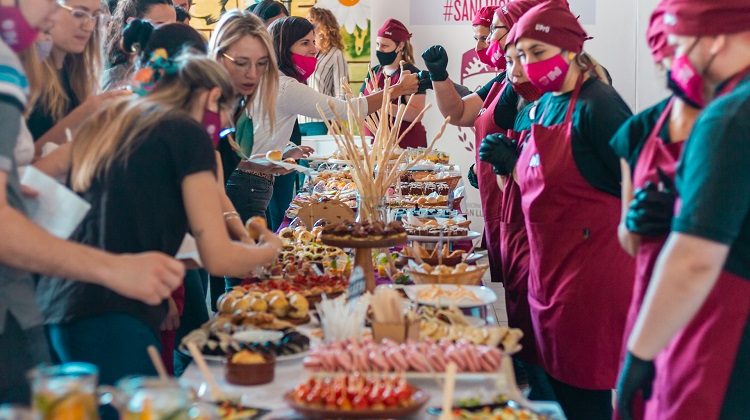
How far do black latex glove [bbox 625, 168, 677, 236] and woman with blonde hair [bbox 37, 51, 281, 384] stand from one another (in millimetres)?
925

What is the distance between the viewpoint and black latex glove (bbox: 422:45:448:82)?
4.63 m

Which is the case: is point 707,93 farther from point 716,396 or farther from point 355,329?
point 355,329

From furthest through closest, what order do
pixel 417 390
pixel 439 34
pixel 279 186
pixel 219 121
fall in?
pixel 439 34 → pixel 279 186 → pixel 219 121 → pixel 417 390

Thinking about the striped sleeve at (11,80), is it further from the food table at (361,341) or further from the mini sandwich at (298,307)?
the mini sandwich at (298,307)

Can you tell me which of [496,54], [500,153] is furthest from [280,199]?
[500,153]

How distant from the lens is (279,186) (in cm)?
616

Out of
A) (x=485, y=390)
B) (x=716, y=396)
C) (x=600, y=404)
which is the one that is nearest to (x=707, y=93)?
(x=716, y=396)

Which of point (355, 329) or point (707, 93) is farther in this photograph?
point (355, 329)

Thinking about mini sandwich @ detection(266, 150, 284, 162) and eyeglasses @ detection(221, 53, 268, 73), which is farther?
mini sandwich @ detection(266, 150, 284, 162)

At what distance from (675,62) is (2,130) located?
132 cm

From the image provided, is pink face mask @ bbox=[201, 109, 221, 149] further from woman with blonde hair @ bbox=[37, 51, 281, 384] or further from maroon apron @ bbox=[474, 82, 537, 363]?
maroon apron @ bbox=[474, 82, 537, 363]

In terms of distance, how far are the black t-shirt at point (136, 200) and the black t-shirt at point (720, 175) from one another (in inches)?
40.8

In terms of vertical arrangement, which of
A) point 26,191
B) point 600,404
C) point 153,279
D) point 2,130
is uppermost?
point 2,130

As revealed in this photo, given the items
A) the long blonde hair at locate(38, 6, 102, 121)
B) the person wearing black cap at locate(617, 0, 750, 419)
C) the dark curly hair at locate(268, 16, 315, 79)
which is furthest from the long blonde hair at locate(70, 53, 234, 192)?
the dark curly hair at locate(268, 16, 315, 79)
